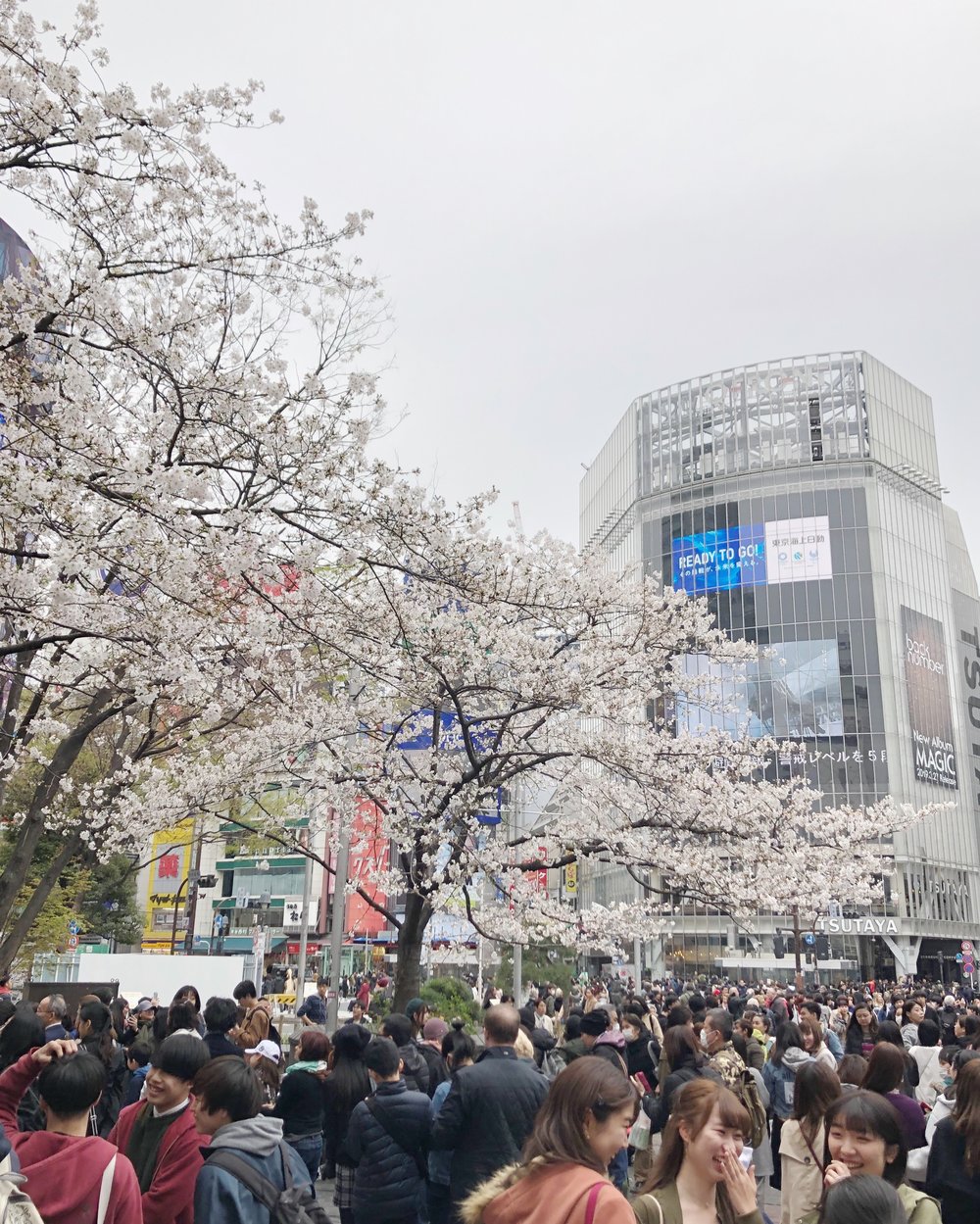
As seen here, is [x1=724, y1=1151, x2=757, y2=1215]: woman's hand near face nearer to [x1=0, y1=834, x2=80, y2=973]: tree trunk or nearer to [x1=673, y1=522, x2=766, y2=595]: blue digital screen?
[x1=0, y1=834, x2=80, y2=973]: tree trunk

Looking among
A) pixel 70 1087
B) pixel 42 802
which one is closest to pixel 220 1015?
pixel 70 1087

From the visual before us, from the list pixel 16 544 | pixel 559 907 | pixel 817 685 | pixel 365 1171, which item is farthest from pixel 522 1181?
pixel 817 685

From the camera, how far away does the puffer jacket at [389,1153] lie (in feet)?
18.8

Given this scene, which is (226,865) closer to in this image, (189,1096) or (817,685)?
(817,685)

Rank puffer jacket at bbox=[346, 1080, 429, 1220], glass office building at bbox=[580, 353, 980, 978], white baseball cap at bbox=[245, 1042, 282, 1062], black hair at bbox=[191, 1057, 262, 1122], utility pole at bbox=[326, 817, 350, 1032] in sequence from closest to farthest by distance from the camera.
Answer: black hair at bbox=[191, 1057, 262, 1122] → puffer jacket at bbox=[346, 1080, 429, 1220] → white baseball cap at bbox=[245, 1042, 282, 1062] → utility pole at bbox=[326, 817, 350, 1032] → glass office building at bbox=[580, 353, 980, 978]

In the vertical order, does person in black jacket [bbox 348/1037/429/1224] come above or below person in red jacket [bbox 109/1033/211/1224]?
below

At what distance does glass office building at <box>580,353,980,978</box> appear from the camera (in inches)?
2527

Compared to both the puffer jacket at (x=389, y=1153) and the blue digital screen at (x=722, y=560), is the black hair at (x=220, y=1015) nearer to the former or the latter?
the puffer jacket at (x=389, y=1153)

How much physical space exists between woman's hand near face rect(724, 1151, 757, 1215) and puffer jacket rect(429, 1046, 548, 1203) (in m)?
2.13

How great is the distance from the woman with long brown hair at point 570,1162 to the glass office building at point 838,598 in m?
59.1

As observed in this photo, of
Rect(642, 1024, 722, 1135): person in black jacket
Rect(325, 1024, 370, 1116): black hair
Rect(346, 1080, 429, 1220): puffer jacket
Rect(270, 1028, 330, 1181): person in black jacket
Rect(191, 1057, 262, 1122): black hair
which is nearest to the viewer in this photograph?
Rect(191, 1057, 262, 1122): black hair

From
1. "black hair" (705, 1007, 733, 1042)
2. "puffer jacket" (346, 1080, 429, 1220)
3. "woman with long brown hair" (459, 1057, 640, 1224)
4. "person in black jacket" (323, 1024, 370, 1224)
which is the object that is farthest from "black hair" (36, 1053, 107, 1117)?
"black hair" (705, 1007, 733, 1042)

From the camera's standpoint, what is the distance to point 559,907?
51.2ft

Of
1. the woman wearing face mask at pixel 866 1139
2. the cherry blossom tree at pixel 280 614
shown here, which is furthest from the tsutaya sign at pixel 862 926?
the woman wearing face mask at pixel 866 1139
